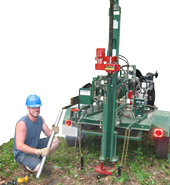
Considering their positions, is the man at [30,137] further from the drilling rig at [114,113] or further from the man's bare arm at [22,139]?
the drilling rig at [114,113]

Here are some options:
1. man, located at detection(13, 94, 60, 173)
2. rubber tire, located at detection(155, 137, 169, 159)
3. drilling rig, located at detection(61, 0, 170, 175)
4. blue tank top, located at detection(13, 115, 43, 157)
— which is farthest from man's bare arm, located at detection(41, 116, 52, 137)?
rubber tire, located at detection(155, 137, 169, 159)

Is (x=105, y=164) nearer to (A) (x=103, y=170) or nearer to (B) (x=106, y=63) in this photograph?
(A) (x=103, y=170)

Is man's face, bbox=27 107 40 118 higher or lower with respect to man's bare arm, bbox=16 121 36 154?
higher

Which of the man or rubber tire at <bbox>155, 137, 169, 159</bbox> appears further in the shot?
rubber tire at <bbox>155, 137, 169, 159</bbox>

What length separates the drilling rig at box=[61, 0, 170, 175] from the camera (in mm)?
4777

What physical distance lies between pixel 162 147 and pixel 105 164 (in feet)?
4.26

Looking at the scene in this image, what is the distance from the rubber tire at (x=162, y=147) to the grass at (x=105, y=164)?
0.12m

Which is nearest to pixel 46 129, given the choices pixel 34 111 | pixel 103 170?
pixel 34 111

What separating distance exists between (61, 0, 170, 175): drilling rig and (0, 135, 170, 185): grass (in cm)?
23

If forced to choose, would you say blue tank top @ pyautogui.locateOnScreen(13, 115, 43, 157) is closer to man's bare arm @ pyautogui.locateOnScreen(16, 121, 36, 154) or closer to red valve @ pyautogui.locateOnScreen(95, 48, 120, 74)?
man's bare arm @ pyautogui.locateOnScreen(16, 121, 36, 154)

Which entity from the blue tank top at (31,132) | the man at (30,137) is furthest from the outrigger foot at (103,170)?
the blue tank top at (31,132)

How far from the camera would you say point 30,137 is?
4902 mm

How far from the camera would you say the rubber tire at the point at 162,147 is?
541 cm

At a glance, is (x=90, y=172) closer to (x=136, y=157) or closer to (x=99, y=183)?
(x=99, y=183)
